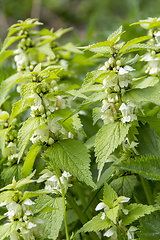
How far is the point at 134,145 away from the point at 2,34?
4340 millimetres

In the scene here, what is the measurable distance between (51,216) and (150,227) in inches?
10.1

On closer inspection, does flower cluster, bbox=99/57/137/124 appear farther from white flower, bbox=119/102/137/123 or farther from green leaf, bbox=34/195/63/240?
green leaf, bbox=34/195/63/240

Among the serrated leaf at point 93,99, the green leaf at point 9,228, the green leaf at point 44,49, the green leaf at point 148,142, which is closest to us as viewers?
the green leaf at point 9,228

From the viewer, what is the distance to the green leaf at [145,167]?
66 cm

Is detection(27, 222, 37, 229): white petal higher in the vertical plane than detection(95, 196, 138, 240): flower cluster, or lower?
higher

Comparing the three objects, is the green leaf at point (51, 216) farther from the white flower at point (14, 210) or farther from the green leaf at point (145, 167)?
the green leaf at point (145, 167)

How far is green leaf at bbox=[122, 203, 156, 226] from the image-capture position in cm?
69

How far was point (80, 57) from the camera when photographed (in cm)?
147

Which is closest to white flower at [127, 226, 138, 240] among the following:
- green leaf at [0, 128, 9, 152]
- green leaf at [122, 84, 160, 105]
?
green leaf at [122, 84, 160, 105]

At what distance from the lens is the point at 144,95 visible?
2.39 feet

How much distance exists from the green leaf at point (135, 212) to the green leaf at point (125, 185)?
0.23ft

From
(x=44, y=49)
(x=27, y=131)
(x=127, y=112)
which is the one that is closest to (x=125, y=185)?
(x=127, y=112)

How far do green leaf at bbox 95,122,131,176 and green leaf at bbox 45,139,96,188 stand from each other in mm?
43

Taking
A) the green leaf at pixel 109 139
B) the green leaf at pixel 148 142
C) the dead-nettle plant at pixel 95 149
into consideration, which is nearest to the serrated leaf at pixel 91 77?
the dead-nettle plant at pixel 95 149
